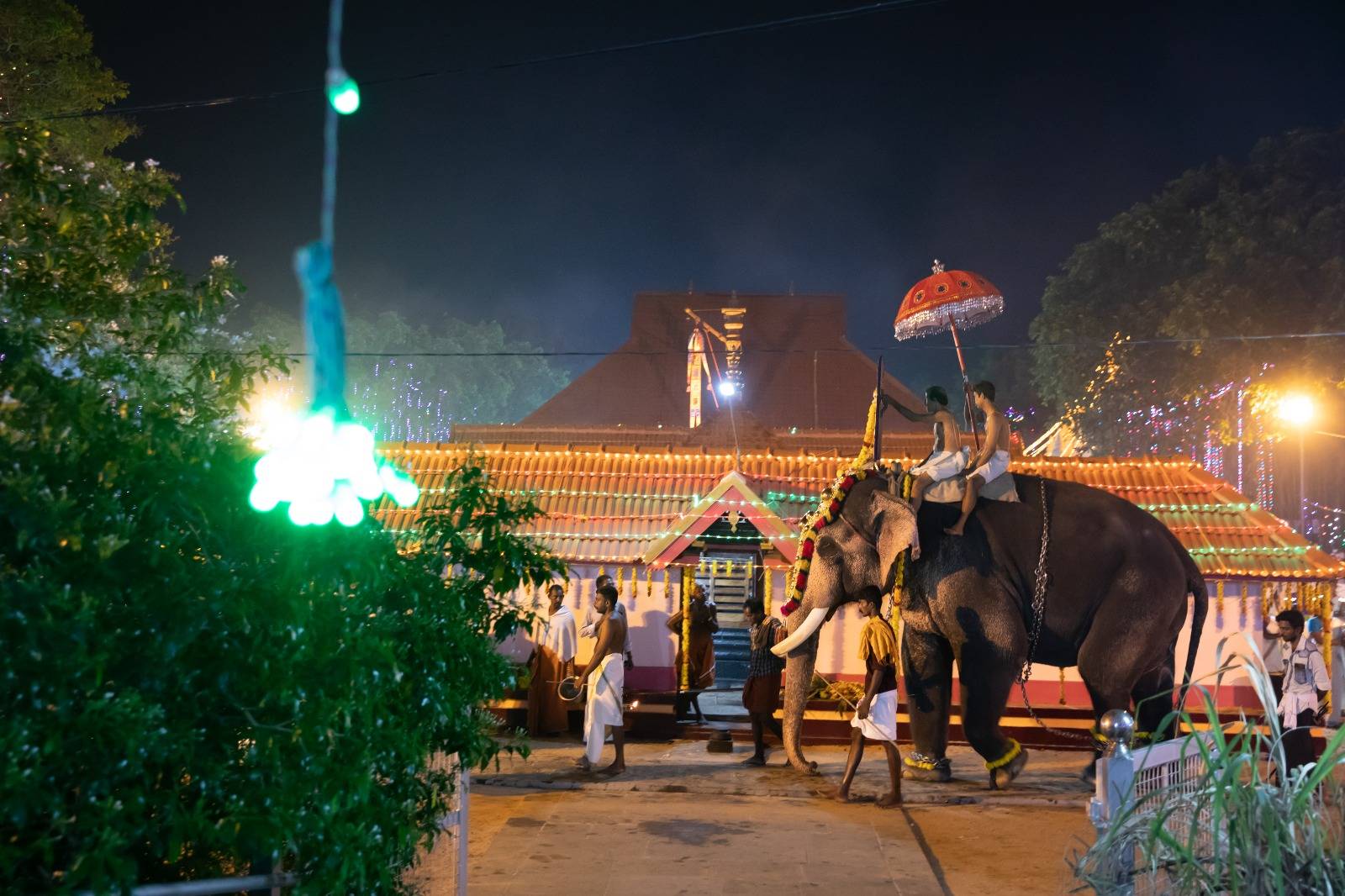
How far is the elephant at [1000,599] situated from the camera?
33.4 feet

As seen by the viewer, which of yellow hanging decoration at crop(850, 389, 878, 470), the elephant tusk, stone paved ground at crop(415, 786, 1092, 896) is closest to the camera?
stone paved ground at crop(415, 786, 1092, 896)

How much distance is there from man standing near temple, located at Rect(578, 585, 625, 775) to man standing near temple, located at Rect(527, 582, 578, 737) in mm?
2808

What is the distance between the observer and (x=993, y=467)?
10508mm

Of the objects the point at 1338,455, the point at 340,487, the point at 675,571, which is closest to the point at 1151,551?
the point at 675,571

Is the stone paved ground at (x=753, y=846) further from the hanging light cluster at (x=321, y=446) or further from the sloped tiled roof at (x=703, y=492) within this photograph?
the sloped tiled roof at (x=703, y=492)

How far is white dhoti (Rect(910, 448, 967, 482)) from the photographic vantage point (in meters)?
10.6

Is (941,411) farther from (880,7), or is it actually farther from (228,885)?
(228,885)

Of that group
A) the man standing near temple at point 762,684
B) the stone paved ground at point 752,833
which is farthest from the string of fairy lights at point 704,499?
the stone paved ground at point 752,833

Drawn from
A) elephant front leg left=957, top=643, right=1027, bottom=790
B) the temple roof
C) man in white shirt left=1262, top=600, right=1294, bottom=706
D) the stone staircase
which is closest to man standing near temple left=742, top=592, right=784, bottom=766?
elephant front leg left=957, top=643, right=1027, bottom=790

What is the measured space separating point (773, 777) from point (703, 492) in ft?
15.5

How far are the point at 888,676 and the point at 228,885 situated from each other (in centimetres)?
668

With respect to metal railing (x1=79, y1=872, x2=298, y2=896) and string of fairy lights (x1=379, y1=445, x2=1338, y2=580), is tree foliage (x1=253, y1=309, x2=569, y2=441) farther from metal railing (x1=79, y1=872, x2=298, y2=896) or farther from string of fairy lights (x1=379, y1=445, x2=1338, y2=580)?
metal railing (x1=79, y1=872, x2=298, y2=896)

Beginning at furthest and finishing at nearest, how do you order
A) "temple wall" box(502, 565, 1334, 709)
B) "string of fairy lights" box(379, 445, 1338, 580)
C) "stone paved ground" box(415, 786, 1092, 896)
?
"temple wall" box(502, 565, 1334, 709) < "string of fairy lights" box(379, 445, 1338, 580) < "stone paved ground" box(415, 786, 1092, 896)

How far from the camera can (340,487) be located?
4406 mm
